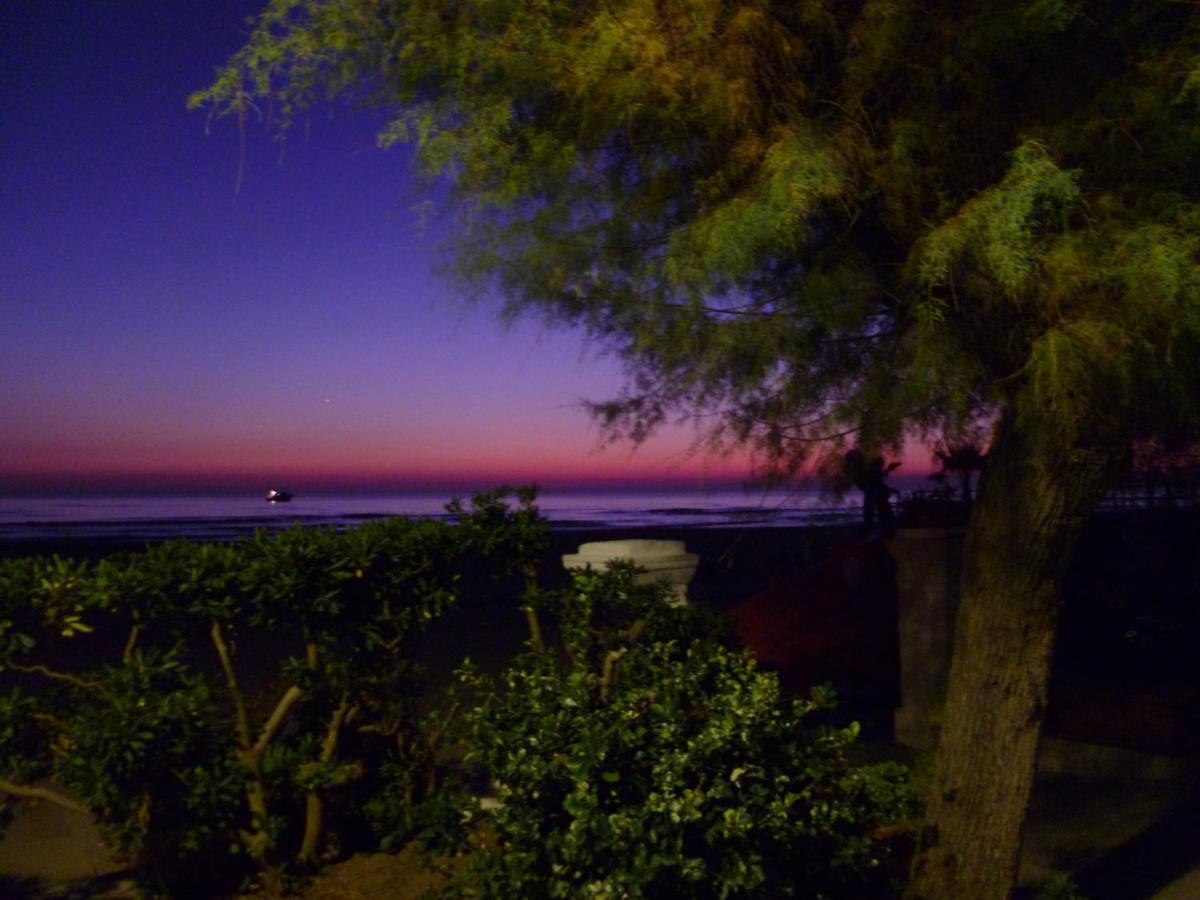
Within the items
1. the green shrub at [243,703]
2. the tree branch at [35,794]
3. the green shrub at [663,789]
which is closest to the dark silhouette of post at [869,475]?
the green shrub at [663,789]

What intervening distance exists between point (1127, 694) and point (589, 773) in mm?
4601

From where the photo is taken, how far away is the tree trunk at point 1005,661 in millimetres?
3951

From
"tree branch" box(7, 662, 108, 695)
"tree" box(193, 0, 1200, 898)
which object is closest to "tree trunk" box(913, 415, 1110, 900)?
"tree" box(193, 0, 1200, 898)

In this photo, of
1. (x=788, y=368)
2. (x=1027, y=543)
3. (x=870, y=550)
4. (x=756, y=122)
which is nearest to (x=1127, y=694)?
(x=870, y=550)

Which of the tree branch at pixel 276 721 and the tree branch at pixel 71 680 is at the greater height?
the tree branch at pixel 71 680

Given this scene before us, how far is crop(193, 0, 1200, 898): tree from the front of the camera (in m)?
3.89

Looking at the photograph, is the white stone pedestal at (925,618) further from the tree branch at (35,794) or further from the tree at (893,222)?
the tree branch at (35,794)

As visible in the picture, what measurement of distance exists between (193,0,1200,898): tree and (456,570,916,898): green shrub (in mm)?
752

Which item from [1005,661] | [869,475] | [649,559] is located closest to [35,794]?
[649,559]

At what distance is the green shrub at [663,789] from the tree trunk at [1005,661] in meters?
0.35

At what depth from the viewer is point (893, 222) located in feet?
14.5

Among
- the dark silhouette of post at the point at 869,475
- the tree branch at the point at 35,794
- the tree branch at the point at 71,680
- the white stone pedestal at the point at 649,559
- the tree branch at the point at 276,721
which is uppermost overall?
the dark silhouette of post at the point at 869,475

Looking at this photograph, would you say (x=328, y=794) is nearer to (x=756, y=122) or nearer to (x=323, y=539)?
(x=323, y=539)

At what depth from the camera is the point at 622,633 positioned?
452 cm
